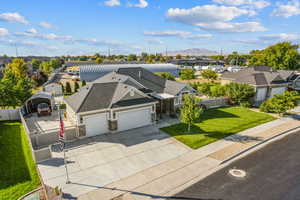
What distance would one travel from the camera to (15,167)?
41.1 feet

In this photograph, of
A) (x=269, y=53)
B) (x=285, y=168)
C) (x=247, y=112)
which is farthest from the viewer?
(x=269, y=53)

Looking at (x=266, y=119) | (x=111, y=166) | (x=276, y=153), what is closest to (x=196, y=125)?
(x=276, y=153)

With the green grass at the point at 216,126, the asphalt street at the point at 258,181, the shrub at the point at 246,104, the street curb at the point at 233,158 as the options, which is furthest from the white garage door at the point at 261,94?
the asphalt street at the point at 258,181

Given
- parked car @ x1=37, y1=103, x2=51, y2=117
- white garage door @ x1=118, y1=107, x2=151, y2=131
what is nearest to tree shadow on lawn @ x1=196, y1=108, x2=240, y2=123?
white garage door @ x1=118, y1=107, x2=151, y2=131

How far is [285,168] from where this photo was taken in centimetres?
1258

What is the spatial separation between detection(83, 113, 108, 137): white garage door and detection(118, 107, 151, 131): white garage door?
1529mm

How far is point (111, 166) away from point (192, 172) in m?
5.74

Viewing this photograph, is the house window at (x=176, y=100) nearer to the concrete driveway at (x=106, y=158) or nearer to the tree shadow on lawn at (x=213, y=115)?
the tree shadow on lawn at (x=213, y=115)

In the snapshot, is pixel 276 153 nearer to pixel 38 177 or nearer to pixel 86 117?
pixel 86 117

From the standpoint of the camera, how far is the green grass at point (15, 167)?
34.3ft

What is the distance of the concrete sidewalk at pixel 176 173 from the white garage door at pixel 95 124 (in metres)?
7.51

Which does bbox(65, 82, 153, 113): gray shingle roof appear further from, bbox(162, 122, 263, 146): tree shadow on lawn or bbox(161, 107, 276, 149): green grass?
bbox(161, 107, 276, 149): green grass

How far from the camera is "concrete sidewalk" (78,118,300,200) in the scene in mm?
10078

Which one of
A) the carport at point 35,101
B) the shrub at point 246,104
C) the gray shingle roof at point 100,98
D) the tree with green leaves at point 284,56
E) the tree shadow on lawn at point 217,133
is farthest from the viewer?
the tree with green leaves at point 284,56
